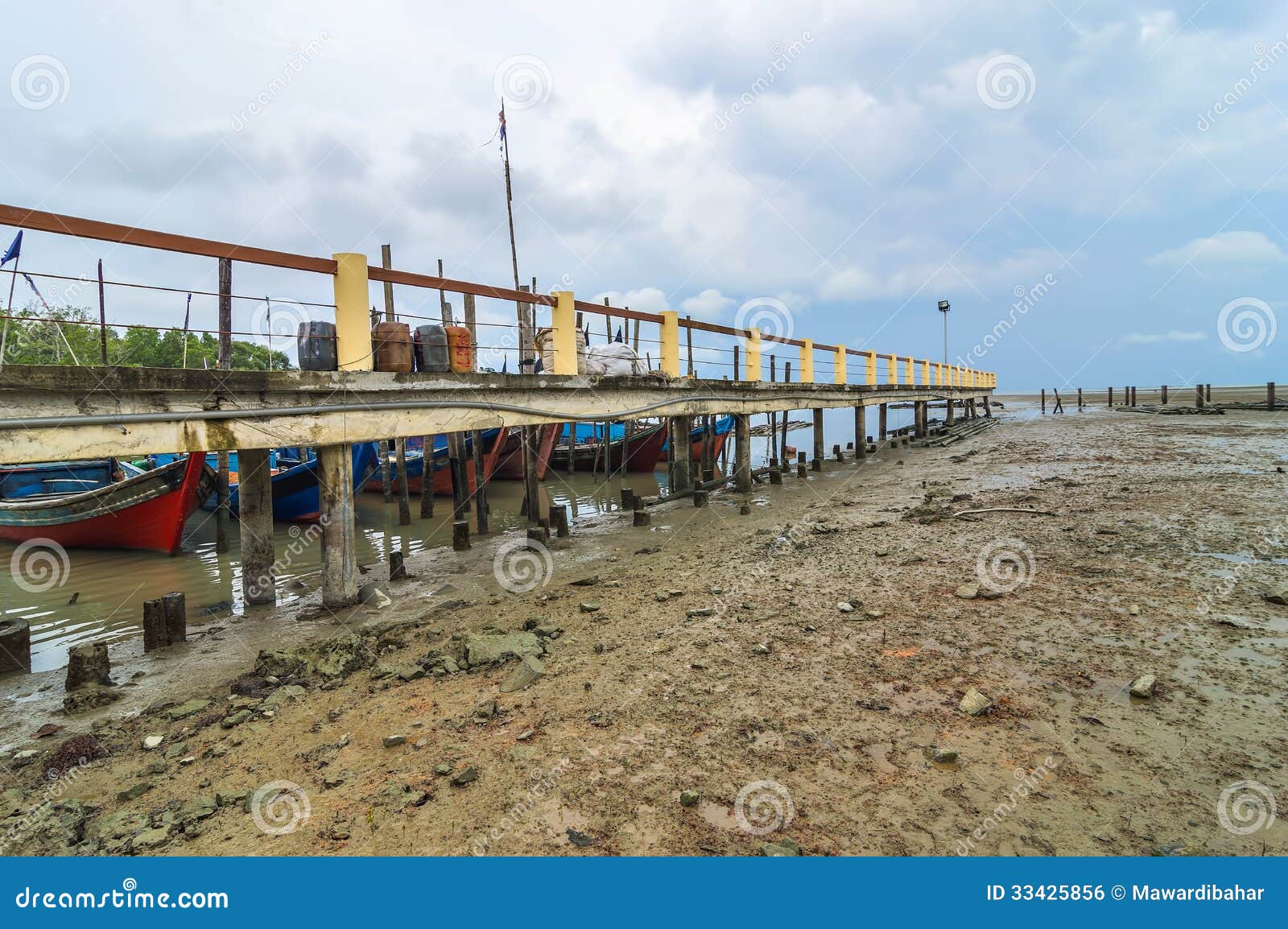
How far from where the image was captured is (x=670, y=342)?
10.9 meters

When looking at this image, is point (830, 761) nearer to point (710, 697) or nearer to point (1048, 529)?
point (710, 697)

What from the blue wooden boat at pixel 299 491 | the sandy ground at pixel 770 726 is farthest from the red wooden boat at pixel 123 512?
the sandy ground at pixel 770 726

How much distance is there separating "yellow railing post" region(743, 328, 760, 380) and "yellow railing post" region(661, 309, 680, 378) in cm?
233

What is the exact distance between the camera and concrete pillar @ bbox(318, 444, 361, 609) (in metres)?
6.07

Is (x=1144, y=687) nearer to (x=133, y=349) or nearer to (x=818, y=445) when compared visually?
(x=818, y=445)

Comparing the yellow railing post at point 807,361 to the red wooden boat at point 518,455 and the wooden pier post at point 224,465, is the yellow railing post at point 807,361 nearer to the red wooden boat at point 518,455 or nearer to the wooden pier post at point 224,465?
the red wooden boat at point 518,455

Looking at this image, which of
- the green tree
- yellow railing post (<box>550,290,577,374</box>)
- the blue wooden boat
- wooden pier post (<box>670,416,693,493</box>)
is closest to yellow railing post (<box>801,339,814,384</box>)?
wooden pier post (<box>670,416,693,493</box>)

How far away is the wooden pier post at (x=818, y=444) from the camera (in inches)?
655

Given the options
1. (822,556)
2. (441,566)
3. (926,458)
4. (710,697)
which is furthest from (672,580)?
(926,458)

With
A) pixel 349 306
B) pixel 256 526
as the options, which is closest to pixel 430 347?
pixel 349 306

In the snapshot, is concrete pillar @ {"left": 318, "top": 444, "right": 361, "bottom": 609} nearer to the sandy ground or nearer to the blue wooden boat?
the sandy ground

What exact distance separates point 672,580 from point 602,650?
2010 mm

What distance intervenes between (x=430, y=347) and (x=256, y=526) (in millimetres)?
2809

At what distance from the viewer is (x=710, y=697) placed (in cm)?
375
